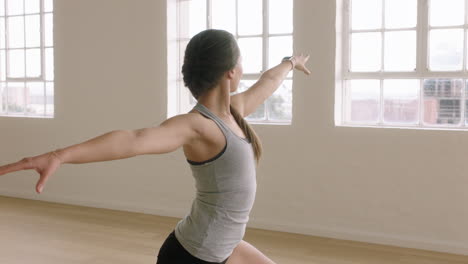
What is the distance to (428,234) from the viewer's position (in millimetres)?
4234

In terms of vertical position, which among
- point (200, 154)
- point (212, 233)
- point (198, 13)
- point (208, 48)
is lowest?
point (212, 233)

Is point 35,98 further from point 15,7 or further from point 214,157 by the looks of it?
point 214,157

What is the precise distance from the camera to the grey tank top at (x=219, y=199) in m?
1.73

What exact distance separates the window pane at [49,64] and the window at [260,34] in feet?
5.83

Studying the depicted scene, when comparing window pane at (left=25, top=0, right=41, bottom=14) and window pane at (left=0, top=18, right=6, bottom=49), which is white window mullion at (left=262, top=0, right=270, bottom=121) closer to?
window pane at (left=25, top=0, right=41, bottom=14)

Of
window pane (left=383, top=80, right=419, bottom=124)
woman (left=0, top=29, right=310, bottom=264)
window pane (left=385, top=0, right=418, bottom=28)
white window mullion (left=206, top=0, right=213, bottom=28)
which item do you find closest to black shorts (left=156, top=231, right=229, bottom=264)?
woman (left=0, top=29, right=310, bottom=264)

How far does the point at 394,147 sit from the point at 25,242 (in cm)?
296

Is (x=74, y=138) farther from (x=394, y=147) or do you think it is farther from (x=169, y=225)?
(x=394, y=147)

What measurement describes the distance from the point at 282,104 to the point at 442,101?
4.41 feet

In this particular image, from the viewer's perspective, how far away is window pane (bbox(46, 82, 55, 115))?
6.43 meters

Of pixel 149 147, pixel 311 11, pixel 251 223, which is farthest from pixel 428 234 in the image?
pixel 149 147

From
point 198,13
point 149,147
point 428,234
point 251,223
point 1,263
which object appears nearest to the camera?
point 149,147

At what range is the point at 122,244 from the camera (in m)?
4.38

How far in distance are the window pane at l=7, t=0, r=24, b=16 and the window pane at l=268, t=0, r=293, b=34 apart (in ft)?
10.7
